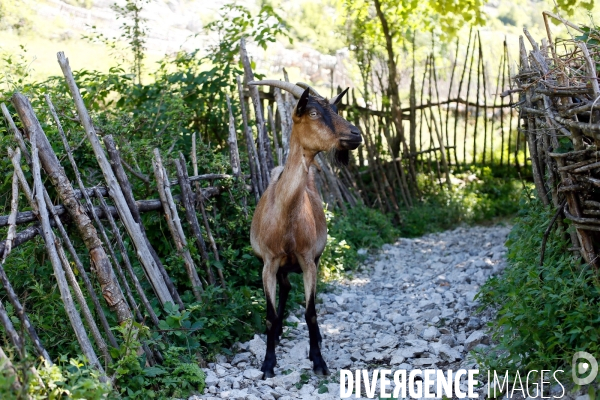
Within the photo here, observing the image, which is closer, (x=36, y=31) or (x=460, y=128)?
(x=460, y=128)

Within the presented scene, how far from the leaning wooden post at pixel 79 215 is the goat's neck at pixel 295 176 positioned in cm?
157

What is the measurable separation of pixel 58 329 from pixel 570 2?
928 centimetres

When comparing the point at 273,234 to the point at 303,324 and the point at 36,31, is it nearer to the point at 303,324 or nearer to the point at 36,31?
the point at 303,324

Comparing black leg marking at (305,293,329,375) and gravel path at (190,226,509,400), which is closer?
gravel path at (190,226,509,400)

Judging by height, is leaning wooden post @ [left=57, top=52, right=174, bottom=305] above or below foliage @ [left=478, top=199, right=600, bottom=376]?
above

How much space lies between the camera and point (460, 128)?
16.5 metres

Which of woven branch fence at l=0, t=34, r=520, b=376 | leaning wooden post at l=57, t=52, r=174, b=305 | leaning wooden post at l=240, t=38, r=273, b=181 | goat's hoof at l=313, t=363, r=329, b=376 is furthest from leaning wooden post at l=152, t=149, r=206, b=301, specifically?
leaning wooden post at l=240, t=38, r=273, b=181

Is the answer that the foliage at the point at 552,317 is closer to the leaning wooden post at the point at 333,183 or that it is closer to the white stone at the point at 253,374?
the white stone at the point at 253,374

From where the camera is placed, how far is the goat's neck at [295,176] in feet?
18.6

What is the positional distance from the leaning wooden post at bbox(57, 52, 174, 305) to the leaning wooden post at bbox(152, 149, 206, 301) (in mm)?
493

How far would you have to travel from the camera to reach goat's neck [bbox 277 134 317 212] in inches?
223

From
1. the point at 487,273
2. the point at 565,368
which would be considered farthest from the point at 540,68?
the point at 487,273

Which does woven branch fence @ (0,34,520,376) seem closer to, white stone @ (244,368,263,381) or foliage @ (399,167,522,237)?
white stone @ (244,368,263,381)

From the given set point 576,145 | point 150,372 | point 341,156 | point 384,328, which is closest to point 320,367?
point 384,328
